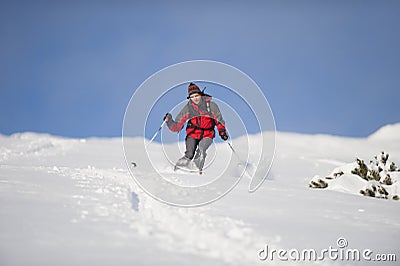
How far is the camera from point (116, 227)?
3.16 meters

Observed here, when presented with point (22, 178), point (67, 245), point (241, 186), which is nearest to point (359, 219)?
point (241, 186)

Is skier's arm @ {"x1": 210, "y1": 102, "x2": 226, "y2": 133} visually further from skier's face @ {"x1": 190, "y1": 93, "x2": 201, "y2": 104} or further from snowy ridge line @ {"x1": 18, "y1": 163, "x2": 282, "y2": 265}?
snowy ridge line @ {"x1": 18, "y1": 163, "x2": 282, "y2": 265}

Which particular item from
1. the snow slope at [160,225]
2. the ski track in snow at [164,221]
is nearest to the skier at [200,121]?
the snow slope at [160,225]

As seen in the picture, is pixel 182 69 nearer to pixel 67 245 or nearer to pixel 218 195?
pixel 218 195

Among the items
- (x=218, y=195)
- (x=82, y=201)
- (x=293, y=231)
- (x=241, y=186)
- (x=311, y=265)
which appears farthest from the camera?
(x=241, y=186)

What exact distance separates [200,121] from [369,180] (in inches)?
219

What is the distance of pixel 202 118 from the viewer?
7660mm

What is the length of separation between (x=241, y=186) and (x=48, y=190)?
3.14 meters

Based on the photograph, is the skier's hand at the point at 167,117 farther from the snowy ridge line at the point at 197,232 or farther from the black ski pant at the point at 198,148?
the snowy ridge line at the point at 197,232

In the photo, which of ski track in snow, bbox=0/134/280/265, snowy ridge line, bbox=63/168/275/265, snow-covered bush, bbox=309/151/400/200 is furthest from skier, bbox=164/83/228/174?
snow-covered bush, bbox=309/151/400/200

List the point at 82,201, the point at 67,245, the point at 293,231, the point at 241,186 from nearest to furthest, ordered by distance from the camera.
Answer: the point at 67,245, the point at 293,231, the point at 82,201, the point at 241,186

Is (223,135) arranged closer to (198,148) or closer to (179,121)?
(198,148)

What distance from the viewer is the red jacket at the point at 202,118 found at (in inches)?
300
